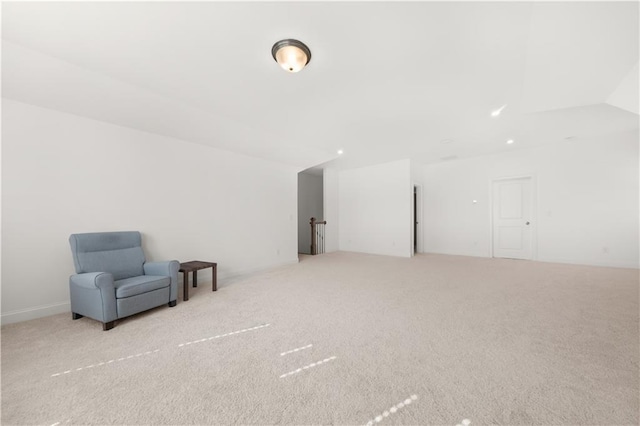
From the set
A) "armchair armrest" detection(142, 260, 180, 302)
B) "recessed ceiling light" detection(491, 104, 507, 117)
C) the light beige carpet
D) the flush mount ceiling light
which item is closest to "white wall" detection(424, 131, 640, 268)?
the light beige carpet

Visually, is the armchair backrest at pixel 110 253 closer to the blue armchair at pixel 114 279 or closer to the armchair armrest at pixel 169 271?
the blue armchair at pixel 114 279

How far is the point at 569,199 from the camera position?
18.1 feet

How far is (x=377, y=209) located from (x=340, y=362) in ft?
18.7

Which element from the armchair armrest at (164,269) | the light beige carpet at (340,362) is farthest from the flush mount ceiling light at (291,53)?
the armchair armrest at (164,269)

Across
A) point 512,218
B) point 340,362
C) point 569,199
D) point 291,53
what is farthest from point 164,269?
point 569,199

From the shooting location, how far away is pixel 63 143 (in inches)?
119

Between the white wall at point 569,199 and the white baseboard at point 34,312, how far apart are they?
794 centimetres

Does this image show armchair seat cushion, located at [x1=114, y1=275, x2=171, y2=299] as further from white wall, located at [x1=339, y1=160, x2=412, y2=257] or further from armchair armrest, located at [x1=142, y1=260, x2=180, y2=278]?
white wall, located at [x1=339, y1=160, x2=412, y2=257]

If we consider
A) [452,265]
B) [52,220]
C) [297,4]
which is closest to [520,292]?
[452,265]

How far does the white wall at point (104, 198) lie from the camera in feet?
8.96

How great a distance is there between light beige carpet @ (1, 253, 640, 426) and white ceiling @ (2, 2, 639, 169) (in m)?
2.52

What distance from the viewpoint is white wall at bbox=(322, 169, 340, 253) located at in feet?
25.2

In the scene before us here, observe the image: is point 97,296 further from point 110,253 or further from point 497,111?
point 497,111

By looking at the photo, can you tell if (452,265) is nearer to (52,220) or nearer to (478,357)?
(478,357)
